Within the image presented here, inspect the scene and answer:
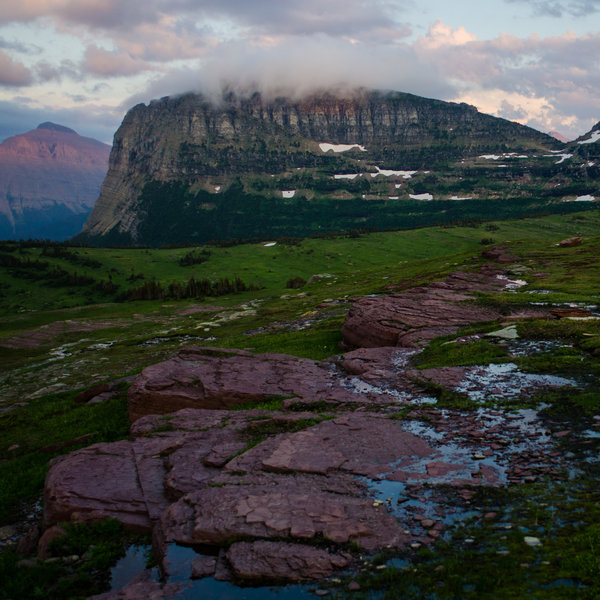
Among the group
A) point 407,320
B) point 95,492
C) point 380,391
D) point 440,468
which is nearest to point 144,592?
point 95,492

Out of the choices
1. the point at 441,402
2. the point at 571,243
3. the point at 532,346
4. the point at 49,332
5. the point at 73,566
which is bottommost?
the point at 49,332

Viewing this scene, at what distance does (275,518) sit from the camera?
43.7 ft

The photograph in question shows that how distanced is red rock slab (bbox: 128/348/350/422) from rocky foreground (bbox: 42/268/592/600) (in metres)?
0.10

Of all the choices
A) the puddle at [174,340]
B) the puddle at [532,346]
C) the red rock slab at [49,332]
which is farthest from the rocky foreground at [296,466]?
the red rock slab at [49,332]

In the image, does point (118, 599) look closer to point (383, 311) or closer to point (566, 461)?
point (566, 461)

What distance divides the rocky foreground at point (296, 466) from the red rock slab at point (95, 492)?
0.16 ft

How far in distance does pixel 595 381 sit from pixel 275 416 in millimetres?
15741

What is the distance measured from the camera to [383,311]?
4141 cm

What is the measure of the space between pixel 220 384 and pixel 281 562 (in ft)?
55.0

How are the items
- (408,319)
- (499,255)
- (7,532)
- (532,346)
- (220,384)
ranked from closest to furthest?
(7,532), (220,384), (532,346), (408,319), (499,255)

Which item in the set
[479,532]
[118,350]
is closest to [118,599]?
[479,532]

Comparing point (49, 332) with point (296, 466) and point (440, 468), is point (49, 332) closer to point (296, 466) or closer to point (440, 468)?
point (296, 466)

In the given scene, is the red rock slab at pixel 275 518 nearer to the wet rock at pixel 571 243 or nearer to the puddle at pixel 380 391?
the puddle at pixel 380 391

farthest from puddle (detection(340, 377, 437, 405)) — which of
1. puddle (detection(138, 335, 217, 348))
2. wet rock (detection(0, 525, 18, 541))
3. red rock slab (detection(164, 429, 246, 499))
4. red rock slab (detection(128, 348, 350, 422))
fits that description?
puddle (detection(138, 335, 217, 348))
